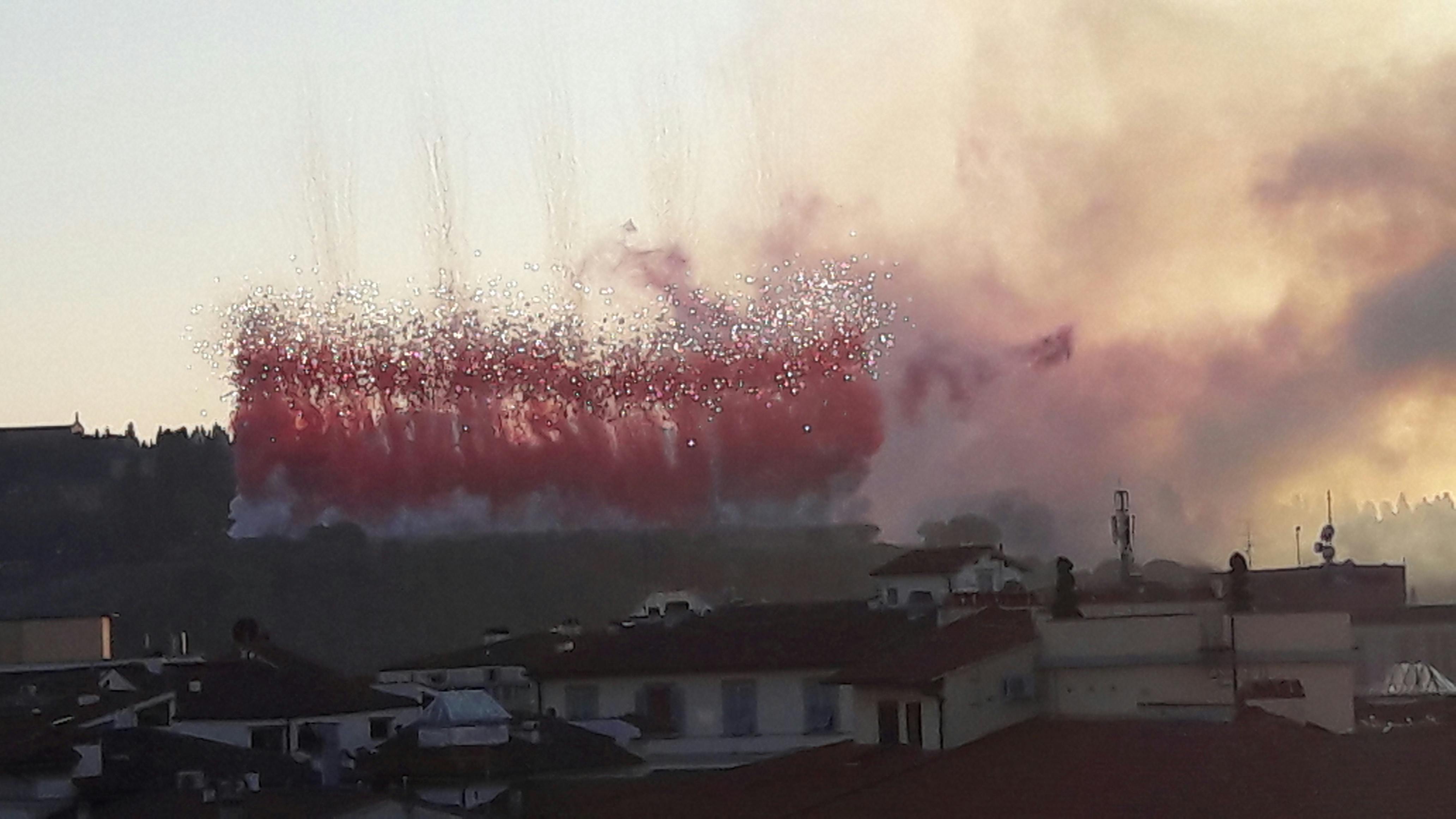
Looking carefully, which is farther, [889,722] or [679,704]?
[679,704]

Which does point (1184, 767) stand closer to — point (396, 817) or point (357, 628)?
point (396, 817)

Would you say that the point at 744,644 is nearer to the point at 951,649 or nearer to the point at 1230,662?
the point at 951,649

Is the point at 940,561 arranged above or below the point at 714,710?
above

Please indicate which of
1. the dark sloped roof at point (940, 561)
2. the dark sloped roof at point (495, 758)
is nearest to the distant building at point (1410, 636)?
the dark sloped roof at point (940, 561)

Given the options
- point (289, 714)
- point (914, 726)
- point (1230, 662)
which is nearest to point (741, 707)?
point (289, 714)

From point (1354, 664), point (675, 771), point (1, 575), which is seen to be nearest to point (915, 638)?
point (675, 771)

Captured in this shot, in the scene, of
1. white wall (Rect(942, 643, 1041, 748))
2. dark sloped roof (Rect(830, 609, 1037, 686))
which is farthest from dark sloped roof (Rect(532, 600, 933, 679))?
white wall (Rect(942, 643, 1041, 748))

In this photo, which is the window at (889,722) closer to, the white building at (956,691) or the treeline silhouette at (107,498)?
the white building at (956,691)
